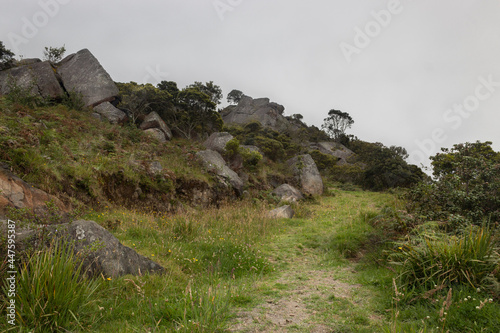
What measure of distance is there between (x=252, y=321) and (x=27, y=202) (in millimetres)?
6327

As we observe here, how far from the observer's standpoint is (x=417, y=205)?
779 cm

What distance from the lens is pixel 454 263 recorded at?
4.07 meters

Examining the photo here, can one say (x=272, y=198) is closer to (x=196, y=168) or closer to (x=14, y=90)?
(x=196, y=168)

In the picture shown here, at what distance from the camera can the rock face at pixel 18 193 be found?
6.03 meters

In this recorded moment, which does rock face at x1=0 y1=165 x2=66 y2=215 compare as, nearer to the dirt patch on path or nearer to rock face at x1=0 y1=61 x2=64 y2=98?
the dirt patch on path

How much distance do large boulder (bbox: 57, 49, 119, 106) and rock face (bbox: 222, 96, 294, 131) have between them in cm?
2675

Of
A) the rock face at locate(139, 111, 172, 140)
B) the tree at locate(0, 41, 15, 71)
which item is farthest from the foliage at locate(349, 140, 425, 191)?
the tree at locate(0, 41, 15, 71)

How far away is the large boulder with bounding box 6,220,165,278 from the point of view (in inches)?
151

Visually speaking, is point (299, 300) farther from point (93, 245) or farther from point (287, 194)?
point (287, 194)

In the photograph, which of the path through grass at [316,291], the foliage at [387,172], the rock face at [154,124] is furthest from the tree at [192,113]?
the foliage at [387,172]

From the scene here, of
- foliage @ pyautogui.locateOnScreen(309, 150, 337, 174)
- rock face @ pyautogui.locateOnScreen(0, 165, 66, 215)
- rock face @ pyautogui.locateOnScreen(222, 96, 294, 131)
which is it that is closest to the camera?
rock face @ pyautogui.locateOnScreen(0, 165, 66, 215)

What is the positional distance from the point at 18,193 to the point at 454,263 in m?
9.12

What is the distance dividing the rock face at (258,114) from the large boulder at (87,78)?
26.8 meters

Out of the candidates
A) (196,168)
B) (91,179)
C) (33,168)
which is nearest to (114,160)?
(91,179)
